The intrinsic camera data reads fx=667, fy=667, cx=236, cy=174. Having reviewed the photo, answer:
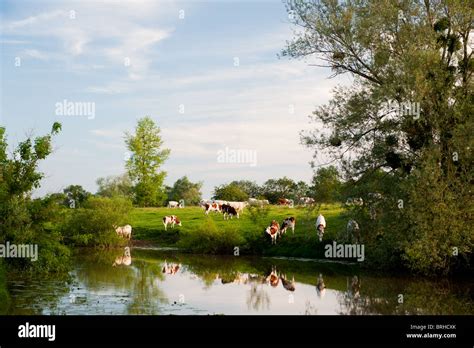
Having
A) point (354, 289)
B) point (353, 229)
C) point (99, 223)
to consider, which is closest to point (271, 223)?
point (353, 229)

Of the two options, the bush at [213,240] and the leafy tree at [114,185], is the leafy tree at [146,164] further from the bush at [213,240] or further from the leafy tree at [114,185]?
the bush at [213,240]

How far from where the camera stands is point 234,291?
2417 cm

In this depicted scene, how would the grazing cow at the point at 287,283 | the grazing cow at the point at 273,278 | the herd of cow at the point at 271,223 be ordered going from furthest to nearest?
the herd of cow at the point at 271,223 < the grazing cow at the point at 273,278 < the grazing cow at the point at 287,283

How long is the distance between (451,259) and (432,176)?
13.1 feet

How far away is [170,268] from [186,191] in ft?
216

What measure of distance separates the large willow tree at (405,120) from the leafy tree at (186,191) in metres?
59.2

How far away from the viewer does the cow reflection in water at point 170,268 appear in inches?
1207

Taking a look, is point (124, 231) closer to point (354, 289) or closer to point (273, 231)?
point (273, 231)

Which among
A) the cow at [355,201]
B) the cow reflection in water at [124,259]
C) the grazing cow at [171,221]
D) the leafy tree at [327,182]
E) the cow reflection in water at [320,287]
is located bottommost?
the cow reflection in water at [320,287]

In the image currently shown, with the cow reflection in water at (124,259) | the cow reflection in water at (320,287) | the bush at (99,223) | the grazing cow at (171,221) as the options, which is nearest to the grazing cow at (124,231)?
the bush at (99,223)

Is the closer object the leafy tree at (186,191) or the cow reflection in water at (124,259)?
the cow reflection in water at (124,259)

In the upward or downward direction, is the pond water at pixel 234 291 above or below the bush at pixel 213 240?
below

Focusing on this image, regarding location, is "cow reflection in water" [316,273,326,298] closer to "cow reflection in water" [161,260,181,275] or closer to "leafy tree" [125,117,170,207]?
"cow reflection in water" [161,260,181,275]

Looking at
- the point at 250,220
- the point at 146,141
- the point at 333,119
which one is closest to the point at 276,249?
the point at 250,220
